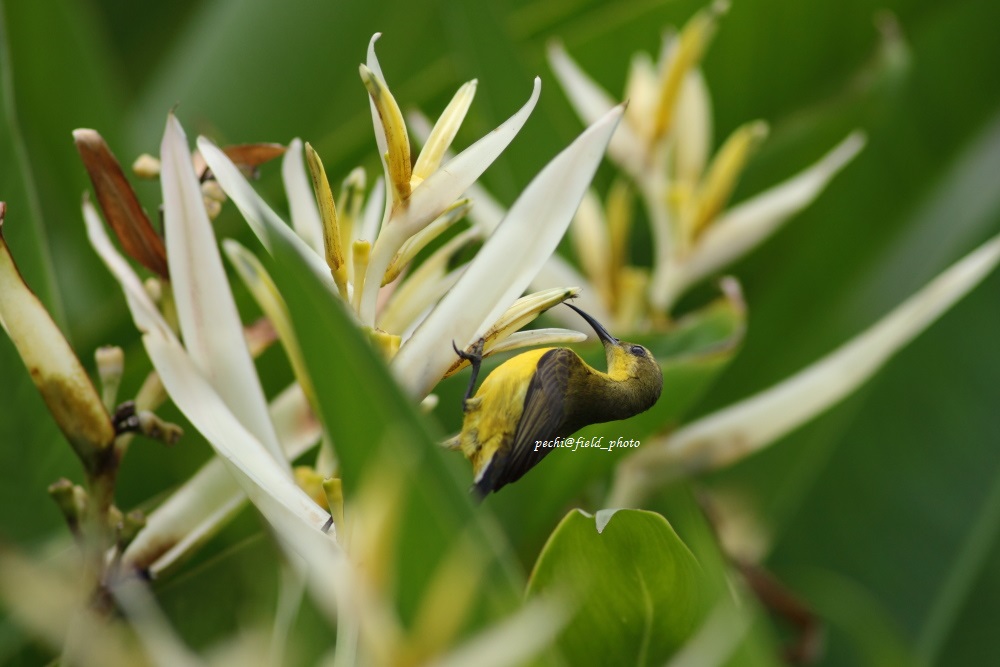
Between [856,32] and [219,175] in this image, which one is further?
[856,32]

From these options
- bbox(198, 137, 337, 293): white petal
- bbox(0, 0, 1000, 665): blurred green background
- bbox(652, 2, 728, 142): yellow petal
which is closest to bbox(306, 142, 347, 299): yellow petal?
bbox(198, 137, 337, 293): white petal

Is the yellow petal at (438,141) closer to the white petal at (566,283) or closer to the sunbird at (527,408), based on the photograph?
the sunbird at (527,408)

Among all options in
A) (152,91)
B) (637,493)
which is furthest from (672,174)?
(152,91)

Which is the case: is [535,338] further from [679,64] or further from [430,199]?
[679,64]

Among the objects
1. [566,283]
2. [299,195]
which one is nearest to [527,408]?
[299,195]

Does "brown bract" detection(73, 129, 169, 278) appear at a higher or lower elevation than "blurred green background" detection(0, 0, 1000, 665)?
higher

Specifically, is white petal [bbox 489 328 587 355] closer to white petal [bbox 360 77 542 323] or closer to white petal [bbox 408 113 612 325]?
white petal [bbox 360 77 542 323]

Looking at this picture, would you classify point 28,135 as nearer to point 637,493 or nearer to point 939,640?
point 637,493
